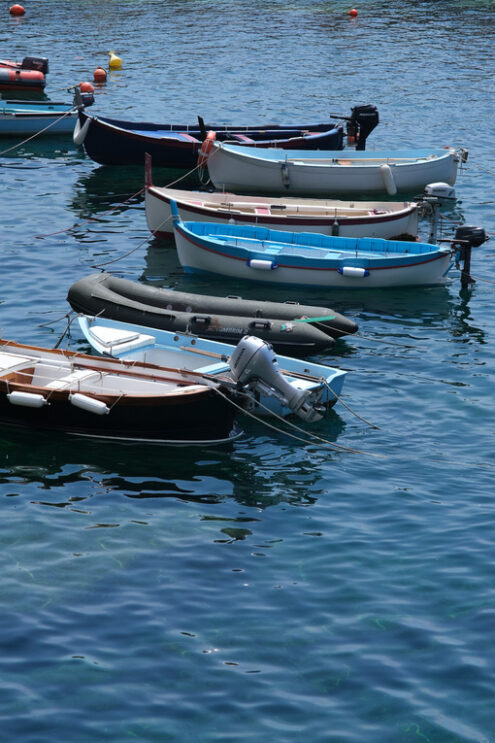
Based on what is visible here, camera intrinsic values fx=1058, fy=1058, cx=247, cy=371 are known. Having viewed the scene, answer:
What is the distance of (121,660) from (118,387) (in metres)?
6.42

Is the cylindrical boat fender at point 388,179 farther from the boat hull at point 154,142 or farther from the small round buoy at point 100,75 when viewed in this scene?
the small round buoy at point 100,75

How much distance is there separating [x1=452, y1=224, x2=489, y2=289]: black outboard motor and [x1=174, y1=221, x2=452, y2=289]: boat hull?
1.29 ft

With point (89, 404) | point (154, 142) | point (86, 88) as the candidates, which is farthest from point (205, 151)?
point (89, 404)

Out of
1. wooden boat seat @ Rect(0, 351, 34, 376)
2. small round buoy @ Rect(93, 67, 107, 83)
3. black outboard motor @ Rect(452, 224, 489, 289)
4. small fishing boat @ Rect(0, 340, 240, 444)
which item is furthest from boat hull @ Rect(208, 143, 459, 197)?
small round buoy @ Rect(93, 67, 107, 83)

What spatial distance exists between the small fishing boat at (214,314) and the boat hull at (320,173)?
389 inches

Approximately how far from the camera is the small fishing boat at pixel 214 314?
20703 mm

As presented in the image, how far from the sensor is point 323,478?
16.8m

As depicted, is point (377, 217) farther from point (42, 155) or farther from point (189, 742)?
point (189, 742)

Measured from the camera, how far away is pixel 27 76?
44.0 metres

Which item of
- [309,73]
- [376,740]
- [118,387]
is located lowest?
[376,740]

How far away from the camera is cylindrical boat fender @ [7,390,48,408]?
679 inches

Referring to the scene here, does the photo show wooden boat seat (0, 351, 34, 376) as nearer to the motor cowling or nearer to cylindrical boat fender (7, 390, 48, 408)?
cylindrical boat fender (7, 390, 48, 408)

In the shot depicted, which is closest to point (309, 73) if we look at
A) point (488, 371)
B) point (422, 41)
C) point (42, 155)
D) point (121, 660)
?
point (422, 41)

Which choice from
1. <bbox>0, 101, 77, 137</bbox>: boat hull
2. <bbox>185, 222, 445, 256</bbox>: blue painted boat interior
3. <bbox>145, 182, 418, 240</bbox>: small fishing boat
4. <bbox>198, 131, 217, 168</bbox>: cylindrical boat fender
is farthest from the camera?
<bbox>0, 101, 77, 137</bbox>: boat hull
